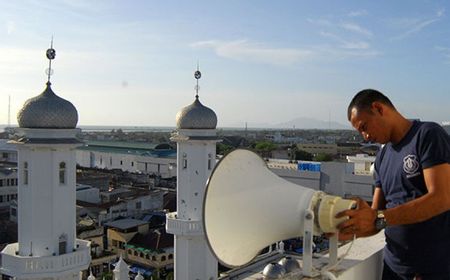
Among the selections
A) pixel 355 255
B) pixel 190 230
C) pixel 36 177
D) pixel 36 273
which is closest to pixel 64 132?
pixel 36 177

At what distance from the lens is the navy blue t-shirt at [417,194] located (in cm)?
229

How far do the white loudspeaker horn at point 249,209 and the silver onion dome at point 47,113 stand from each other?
7.17m

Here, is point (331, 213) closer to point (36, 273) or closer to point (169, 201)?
point (36, 273)

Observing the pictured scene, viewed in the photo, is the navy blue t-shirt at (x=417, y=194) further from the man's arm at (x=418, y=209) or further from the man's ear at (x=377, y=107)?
the man's ear at (x=377, y=107)

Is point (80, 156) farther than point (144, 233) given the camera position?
Yes

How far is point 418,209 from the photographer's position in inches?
85.2

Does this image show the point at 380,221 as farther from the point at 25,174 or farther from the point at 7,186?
the point at 7,186

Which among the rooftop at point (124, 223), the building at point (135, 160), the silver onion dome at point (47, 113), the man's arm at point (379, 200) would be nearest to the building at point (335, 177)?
the rooftop at point (124, 223)

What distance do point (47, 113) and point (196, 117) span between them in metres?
3.71

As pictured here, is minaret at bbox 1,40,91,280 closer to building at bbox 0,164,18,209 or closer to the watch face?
the watch face

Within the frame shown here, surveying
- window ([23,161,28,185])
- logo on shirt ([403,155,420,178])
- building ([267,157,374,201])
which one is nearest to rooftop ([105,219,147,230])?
building ([267,157,374,201])

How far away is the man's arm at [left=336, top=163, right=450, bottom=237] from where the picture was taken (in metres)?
2.16

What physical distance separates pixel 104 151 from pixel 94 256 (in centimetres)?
4600

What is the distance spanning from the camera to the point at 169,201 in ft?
103
